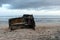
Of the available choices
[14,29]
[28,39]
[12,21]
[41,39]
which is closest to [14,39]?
[28,39]

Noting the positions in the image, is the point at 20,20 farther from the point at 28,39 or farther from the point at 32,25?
the point at 28,39

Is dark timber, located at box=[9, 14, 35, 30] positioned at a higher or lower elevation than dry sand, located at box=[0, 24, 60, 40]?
higher

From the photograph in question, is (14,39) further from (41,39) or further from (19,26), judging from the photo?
(19,26)

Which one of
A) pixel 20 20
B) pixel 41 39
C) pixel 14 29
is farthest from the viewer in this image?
pixel 20 20

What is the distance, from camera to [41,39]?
914cm

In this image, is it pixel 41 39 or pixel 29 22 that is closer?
pixel 41 39

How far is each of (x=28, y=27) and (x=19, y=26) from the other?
77 cm

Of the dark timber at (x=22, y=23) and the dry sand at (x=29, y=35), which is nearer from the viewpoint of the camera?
the dry sand at (x=29, y=35)

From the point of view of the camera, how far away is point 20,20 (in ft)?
47.3

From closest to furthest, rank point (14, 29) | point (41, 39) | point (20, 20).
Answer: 1. point (41, 39)
2. point (14, 29)
3. point (20, 20)

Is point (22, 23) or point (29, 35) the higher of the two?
point (22, 23)

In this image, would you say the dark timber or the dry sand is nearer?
the dry sand

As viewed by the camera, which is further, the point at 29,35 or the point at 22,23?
the point at 22,23

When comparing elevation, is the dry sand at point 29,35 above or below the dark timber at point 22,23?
below
